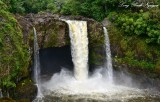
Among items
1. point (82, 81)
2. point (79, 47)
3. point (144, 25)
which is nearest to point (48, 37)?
point (79, 47)

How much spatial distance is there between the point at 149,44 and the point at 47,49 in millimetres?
9176

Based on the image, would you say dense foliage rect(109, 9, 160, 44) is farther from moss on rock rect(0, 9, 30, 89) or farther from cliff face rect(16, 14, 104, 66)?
moss on rock rect(0, 9, 30, 89)

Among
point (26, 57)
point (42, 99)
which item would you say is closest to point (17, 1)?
point (26, 57)

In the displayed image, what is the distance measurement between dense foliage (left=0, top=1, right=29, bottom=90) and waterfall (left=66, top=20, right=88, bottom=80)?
555 centimetres

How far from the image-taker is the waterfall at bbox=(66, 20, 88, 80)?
106 ft

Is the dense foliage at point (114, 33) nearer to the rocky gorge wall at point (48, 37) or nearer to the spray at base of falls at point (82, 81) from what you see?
the rocky gorge wall at point (48, 37)

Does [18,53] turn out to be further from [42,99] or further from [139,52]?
[139,52]

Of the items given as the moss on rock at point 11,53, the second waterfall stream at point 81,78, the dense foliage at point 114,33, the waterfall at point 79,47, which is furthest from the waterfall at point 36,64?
the waterfall at point 79,47

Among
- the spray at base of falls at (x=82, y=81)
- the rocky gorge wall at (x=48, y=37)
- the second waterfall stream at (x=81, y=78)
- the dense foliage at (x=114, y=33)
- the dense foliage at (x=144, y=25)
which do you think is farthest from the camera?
the dense foliage at (x=144, y=25)

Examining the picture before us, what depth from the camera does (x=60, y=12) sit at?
39.1 metres

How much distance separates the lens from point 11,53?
27016 millimetres

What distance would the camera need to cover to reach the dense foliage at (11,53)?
2614 centimetres

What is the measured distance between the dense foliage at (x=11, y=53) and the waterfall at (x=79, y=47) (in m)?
5.55

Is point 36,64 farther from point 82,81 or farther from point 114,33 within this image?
point 114,33
